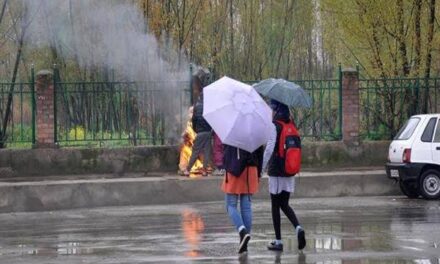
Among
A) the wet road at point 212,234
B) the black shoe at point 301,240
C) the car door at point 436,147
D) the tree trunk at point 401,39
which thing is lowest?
the wet road at point 212,234

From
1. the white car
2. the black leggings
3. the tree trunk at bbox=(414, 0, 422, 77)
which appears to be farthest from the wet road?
the tree trunk at bbox=(414, 0, 422, 77)

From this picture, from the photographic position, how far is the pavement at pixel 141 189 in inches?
747

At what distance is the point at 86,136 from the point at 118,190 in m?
2.49

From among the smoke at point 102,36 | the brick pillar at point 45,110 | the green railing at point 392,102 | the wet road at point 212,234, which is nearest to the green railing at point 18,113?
the brick pillar at point 45,110

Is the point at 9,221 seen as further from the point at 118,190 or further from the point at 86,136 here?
the point at 86,136

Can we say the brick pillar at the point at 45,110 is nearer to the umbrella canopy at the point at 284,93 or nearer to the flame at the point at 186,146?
the flame at the point at 186,146

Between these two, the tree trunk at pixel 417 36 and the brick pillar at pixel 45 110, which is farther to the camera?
the tree trunk at pixel 417 36

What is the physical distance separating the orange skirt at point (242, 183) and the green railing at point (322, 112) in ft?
32.9

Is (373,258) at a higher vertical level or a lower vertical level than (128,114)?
lower

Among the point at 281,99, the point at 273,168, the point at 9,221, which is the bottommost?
the point at 9,221

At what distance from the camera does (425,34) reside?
2448cm

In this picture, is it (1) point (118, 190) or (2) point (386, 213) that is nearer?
(2) point (386, 213)

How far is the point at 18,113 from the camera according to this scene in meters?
21.3

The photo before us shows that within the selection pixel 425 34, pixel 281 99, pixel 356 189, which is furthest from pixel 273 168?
pixel 425 34
